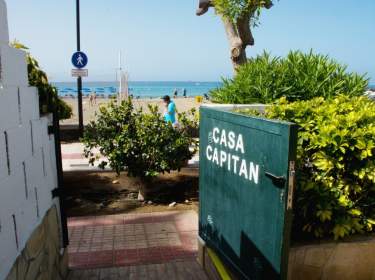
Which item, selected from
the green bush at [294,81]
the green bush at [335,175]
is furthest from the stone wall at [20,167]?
the green bush at [294,81]

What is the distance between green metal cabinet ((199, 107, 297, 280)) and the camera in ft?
9.01

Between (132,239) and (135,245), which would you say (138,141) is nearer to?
(132,239)

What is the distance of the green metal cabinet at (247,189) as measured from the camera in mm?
2746

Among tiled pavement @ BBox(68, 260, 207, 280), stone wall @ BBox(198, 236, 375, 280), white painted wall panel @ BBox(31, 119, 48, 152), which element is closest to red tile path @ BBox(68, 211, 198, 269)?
tiled pavement @ BBox(68, 260, 207, 280)

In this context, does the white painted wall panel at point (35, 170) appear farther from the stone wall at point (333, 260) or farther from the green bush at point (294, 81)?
the green bush at point (294, 81)

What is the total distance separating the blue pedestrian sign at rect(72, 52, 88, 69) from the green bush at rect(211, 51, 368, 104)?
9.06 metres

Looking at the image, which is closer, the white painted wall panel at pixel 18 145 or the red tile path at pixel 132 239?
the white painted wall panel at pixel 18 145

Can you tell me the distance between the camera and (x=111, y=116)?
7363mm

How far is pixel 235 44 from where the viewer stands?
→ 8547mm

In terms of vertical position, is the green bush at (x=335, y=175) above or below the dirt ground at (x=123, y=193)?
above

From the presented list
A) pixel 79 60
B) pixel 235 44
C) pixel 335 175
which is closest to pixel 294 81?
pixel 335 175

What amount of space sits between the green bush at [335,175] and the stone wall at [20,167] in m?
2.35

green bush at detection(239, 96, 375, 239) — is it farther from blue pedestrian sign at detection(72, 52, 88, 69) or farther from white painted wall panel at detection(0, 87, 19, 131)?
blue pedestrian sign at detection(72, 52, 88, 69)

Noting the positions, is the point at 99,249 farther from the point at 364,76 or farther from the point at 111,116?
the point at 364,76
